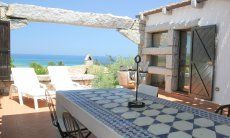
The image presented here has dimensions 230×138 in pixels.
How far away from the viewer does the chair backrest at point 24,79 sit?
635cm

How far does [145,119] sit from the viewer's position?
2123 mm

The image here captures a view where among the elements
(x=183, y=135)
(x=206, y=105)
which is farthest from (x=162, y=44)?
(x=183, y=135)

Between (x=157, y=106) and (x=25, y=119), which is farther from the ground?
(x=157, y=106)

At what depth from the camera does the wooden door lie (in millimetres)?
6816

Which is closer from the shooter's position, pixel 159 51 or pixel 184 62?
pixel 184 62

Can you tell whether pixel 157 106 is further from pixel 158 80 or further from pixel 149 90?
pixel 158 80

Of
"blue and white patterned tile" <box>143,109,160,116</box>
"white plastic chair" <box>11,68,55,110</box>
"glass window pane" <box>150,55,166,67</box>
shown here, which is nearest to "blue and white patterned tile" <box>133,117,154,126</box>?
"blue and white patterned tile" <box>143,109,160,116</box>

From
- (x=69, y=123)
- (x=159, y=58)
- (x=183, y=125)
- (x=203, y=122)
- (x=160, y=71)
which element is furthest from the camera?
(x=159, y=58)

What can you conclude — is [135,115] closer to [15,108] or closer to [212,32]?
[15,108]

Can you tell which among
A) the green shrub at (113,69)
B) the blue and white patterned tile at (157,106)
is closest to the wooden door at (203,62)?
the green shrub at (113,69)

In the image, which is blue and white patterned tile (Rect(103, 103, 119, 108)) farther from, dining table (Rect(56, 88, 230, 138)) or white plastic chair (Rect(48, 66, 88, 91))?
white plastic chair (Rect(48, 66, 88, 91))

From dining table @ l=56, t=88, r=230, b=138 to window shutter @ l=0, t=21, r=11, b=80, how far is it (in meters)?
4.60

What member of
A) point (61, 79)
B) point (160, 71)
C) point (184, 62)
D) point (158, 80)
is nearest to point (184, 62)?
point (184, 62)

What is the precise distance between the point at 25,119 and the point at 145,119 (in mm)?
3415
